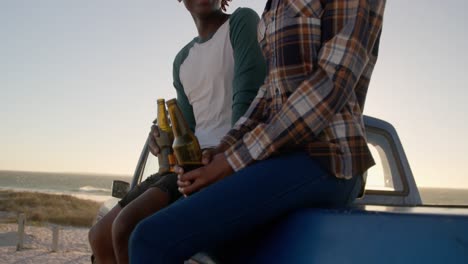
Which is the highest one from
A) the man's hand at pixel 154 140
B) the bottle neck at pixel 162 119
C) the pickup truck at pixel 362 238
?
the pickup truck at pixel 362 238

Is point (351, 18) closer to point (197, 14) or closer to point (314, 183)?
point (314, 183)

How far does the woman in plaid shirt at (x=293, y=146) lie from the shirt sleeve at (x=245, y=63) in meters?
0.52

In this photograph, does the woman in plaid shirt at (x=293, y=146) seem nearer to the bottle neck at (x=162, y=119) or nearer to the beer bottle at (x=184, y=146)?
the beer bottle at (x=184, y=146)

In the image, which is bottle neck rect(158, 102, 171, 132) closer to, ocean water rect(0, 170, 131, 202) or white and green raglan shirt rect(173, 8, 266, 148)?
white and green raglan shirt rect(173, 8, 266, 148)

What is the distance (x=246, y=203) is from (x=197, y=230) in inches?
5.9

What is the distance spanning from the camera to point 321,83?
5.05 ft

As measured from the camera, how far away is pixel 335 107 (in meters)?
1.53

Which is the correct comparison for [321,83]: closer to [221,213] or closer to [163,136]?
[221,213]

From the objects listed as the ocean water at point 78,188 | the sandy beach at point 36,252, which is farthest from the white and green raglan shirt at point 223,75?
the ocean water at point 78,188

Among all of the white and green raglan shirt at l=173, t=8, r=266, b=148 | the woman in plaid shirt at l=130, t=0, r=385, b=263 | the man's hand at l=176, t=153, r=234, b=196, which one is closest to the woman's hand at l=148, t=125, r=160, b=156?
the white and green raglan shirt at l=173, t=8, r=266, b=148

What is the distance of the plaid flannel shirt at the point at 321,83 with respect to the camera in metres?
1.52

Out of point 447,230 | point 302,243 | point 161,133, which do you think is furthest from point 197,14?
point 447,230

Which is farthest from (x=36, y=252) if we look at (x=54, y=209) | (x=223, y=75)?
(x=54, y=209)

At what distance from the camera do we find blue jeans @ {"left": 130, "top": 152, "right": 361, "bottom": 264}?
1.37 metres
